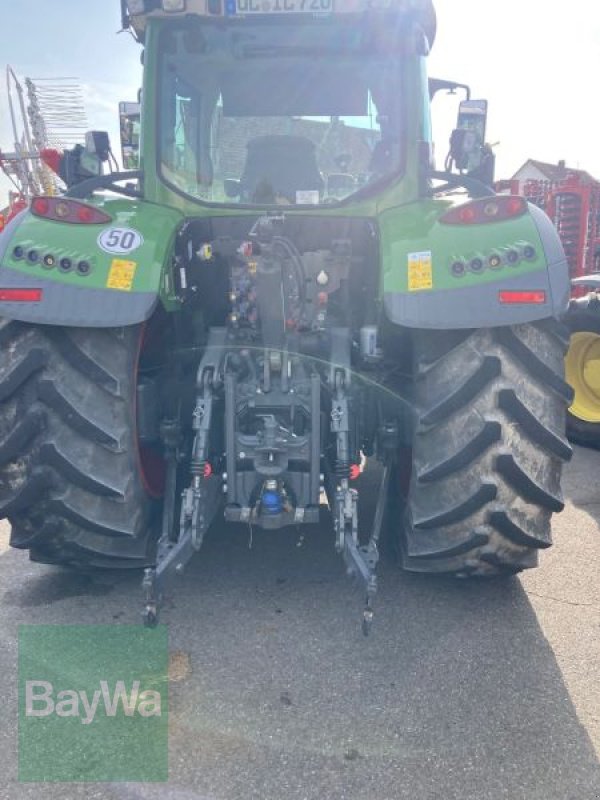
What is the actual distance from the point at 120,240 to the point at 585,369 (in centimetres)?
393

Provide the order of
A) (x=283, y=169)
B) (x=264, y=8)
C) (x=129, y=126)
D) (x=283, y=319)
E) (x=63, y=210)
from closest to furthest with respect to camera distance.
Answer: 1. (x=63, y=210)
2. (x=283, y=319)
3. (x=264, y=8)
4. (x=283, y=169)
5. (x=129, y=126)

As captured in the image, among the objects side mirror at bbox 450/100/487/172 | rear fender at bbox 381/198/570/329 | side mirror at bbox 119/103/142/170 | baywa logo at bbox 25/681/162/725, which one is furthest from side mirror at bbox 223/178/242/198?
baywa logo at bbox 25/681/162/725

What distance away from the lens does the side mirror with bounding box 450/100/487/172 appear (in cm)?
331

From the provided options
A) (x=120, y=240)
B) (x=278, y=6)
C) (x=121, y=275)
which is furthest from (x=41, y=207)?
(x=278, y=6)

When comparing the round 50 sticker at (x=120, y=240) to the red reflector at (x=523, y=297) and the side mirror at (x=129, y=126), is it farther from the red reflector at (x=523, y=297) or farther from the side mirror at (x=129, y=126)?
the red reflector at (x=523, y=297)

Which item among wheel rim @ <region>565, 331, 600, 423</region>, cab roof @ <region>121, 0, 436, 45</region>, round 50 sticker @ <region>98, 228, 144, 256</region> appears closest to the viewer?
round 50 sticker @ <region>98, 228, 144, 256</region>

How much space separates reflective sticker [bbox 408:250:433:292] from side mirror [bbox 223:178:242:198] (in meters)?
1.06

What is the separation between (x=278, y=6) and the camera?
2891mm

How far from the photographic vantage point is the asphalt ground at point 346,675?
189 centimetres

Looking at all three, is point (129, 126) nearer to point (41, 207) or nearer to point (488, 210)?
point (41, 207)

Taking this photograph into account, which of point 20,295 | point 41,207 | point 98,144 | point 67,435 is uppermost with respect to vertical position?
point 98,144

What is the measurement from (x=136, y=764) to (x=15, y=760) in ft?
1.16

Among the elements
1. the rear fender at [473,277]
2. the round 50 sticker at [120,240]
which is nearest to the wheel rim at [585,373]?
the rear fender at [473,277]

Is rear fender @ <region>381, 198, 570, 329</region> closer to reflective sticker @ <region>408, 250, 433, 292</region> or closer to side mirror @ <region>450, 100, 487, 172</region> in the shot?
reflective sticker @ <region>408, 250, 433, 292</region>
